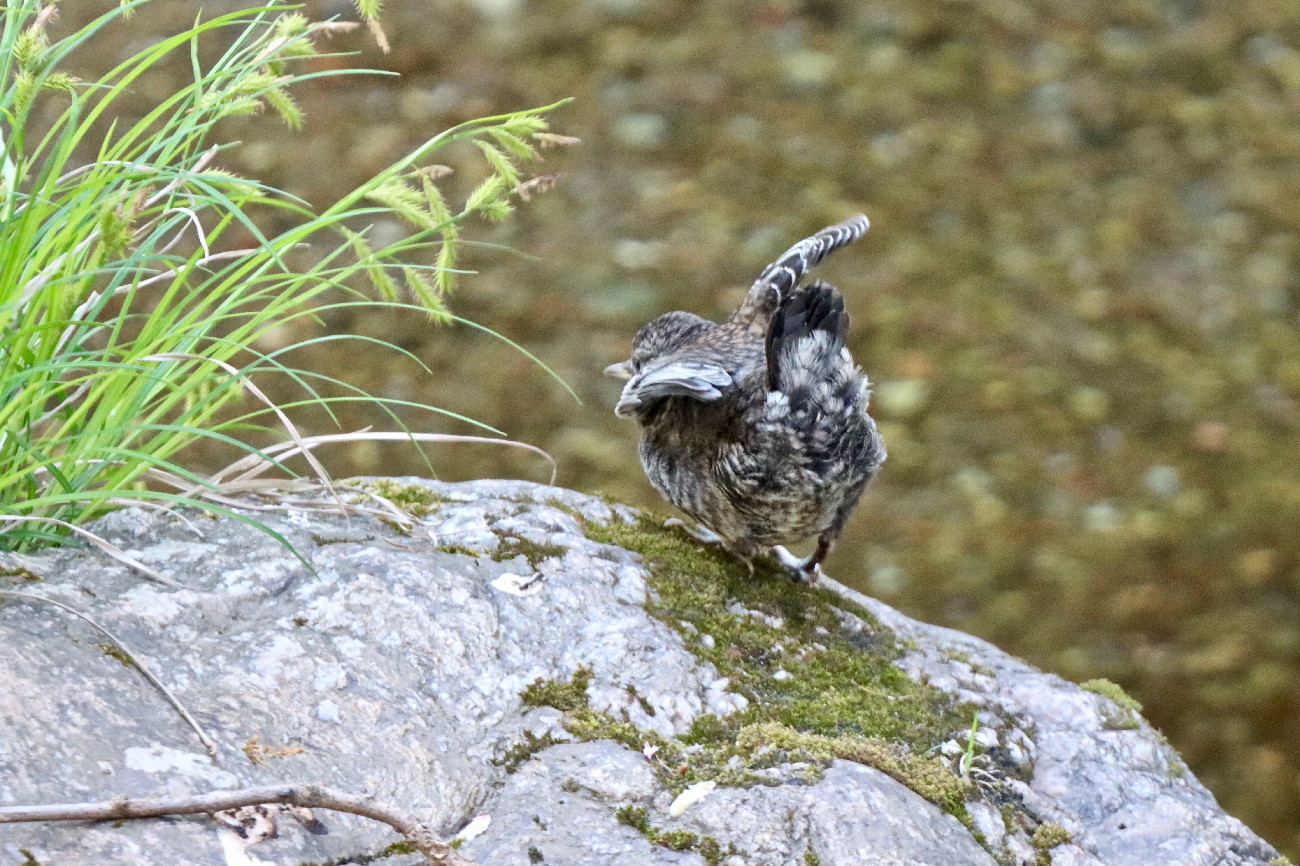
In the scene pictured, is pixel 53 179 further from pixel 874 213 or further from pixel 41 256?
pixel 874 213

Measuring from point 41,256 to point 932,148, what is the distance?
20.4ft

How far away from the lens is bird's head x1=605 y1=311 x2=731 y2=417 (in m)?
3.39

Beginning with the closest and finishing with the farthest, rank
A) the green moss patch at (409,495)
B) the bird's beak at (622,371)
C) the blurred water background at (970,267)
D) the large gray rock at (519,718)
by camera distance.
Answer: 1. the large gray rock at (519,718)
2. the green moss patch at (409,495)
3. the bird's beak at (622,371)
4. the blurred water background at (970,267)

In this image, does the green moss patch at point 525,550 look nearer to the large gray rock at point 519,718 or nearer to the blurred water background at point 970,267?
the large gray rock at point 519,718

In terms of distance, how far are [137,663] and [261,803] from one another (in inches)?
18.1

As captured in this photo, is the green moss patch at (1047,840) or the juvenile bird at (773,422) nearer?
the green moss patch at (1047,840)

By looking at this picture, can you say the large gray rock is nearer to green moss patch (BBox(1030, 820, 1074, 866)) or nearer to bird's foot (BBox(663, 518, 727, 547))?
green moss patch (BBox(1030, 820, 1074, 866))

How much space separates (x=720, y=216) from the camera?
7.62 metres

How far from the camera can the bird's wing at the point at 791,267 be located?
3.67 metres

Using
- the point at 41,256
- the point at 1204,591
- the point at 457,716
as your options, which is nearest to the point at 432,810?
the point at 457,716

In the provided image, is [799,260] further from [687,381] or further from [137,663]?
[137,663]

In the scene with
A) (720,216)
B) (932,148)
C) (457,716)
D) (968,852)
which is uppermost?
(932,148)

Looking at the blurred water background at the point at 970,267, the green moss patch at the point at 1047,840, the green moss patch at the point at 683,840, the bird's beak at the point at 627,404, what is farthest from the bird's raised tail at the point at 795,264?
the blurred water background at the point at 970,267

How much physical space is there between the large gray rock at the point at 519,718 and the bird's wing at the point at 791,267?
3.03 feet
